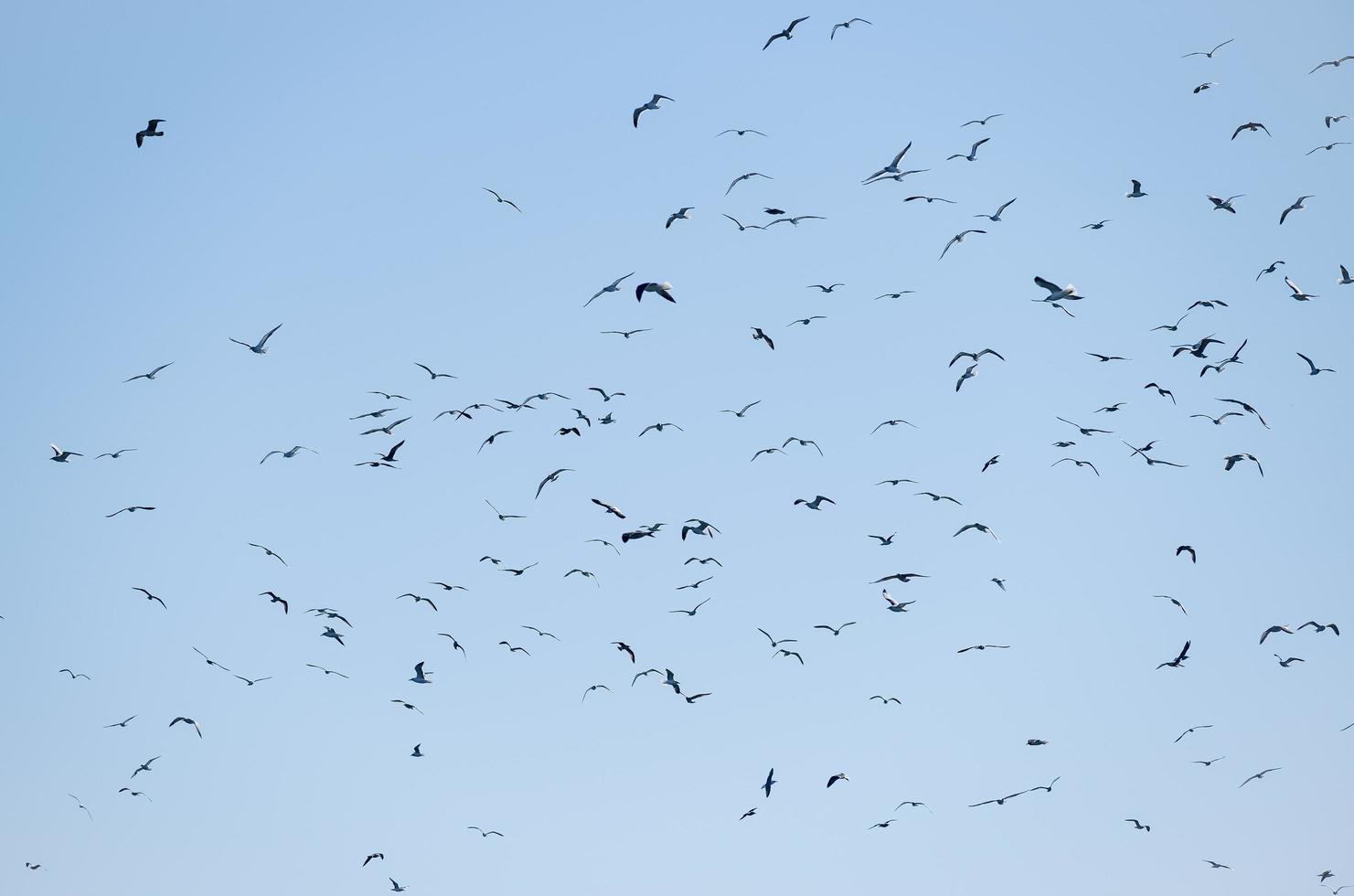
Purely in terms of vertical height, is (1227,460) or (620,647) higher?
(1227,460)

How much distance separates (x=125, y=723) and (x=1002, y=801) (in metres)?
43.4

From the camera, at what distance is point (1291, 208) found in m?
81.3

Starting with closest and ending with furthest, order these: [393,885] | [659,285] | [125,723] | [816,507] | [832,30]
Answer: [659,285]
[832,30]
[816,507]
[125,723]
[393,885]

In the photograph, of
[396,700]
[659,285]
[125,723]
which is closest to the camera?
[659,285]

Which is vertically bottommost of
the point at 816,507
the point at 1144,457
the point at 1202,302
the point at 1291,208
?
the point at 816,507

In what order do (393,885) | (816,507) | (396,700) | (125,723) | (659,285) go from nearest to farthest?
(659,285)
(816,507)
(396,700)
(125,723)
(393,885)

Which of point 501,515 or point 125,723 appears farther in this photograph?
point 125,723

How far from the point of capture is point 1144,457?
7656cm

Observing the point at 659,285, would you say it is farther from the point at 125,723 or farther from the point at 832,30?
the point at 125,723

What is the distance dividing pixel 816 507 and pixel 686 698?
36.5 feet

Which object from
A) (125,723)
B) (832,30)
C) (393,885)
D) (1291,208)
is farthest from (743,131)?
(393,885)

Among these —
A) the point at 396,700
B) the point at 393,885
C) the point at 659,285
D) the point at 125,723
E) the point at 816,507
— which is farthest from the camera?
the point at 393,885

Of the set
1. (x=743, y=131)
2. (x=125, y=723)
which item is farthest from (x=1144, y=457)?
(x=125, y=723)

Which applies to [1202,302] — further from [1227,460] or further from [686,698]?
[686,698]
